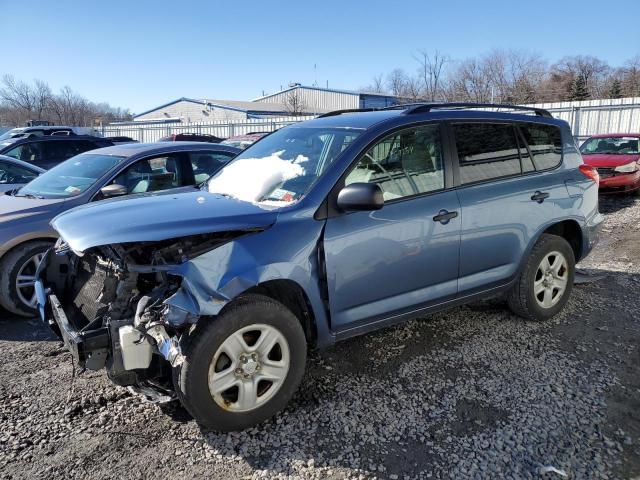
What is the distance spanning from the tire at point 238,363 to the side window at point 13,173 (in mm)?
5945

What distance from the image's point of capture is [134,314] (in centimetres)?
283

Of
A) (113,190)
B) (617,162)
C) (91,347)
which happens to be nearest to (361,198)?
(91,347)

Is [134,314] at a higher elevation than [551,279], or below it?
higher

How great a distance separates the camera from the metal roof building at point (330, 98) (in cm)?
4753

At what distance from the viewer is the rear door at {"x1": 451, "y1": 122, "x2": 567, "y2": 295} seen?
3.79 meters

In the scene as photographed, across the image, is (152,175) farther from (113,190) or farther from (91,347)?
(91,347)

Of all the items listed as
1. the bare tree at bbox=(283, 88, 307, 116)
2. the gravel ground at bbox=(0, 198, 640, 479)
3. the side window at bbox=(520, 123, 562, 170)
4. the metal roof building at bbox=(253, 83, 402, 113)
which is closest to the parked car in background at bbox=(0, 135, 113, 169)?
the gravel ground at bbox=(0, 198, 640, 479)

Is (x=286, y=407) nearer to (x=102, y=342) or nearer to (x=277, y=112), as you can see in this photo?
(x=102, y=342)

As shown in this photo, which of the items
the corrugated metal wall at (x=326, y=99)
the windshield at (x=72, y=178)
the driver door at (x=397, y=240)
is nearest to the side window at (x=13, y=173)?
the windshield at (x=72, y=178)

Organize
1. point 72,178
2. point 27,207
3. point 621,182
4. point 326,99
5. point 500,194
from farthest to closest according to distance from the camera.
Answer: point 326,99, point 621,182, point 72,178, point 27,207, point 500,194

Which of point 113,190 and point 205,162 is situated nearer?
point 113,190

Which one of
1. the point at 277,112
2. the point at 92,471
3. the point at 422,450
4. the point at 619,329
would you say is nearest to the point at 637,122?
the point at 619,329

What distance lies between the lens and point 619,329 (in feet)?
14.4

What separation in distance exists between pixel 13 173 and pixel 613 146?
13001mm
